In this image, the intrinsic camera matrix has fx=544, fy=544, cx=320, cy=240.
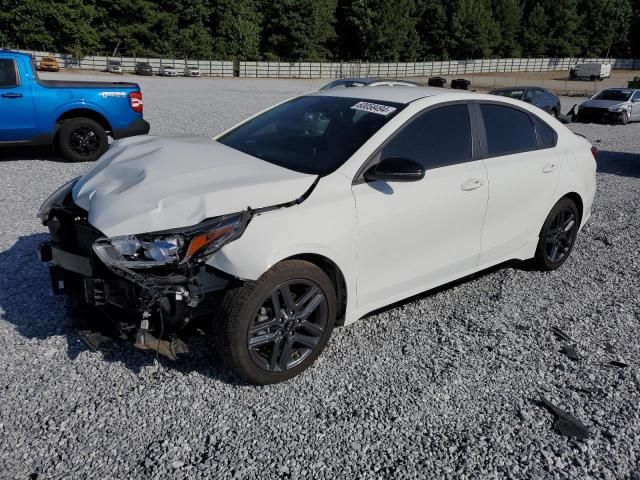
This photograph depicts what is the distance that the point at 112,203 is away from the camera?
9.83ft

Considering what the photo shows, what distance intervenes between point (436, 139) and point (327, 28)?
2989 inches

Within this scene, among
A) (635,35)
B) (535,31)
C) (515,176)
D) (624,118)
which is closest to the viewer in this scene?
(515,176)

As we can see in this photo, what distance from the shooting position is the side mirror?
10.7 feet

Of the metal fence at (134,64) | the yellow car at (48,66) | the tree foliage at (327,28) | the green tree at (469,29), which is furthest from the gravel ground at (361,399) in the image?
the green tree at (469,29)

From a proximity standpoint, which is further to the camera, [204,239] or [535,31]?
[535,31]

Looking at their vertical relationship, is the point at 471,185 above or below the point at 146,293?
above

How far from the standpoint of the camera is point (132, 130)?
30.6 feet

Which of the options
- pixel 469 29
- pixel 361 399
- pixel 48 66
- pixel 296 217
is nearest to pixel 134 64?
pixel 48 66

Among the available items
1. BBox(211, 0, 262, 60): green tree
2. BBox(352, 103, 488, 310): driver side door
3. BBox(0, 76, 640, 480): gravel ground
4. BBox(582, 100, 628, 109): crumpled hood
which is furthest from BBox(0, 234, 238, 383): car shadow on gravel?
BBox(211, 0, 262, 60): green tree

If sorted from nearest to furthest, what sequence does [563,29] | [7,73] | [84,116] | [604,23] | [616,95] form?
1. [7,73]
2. [84,116]
3. [616,95]
4. [563,29]
5. [604,23]

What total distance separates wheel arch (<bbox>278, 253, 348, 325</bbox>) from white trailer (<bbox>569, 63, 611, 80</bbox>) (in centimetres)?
6778

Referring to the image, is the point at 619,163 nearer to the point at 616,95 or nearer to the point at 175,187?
the point at 175,187

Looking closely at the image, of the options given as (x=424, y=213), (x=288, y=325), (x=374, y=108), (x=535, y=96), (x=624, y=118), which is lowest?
(x=624, y=118)

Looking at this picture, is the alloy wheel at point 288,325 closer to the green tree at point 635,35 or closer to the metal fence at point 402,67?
the metal fence at point 402,67
